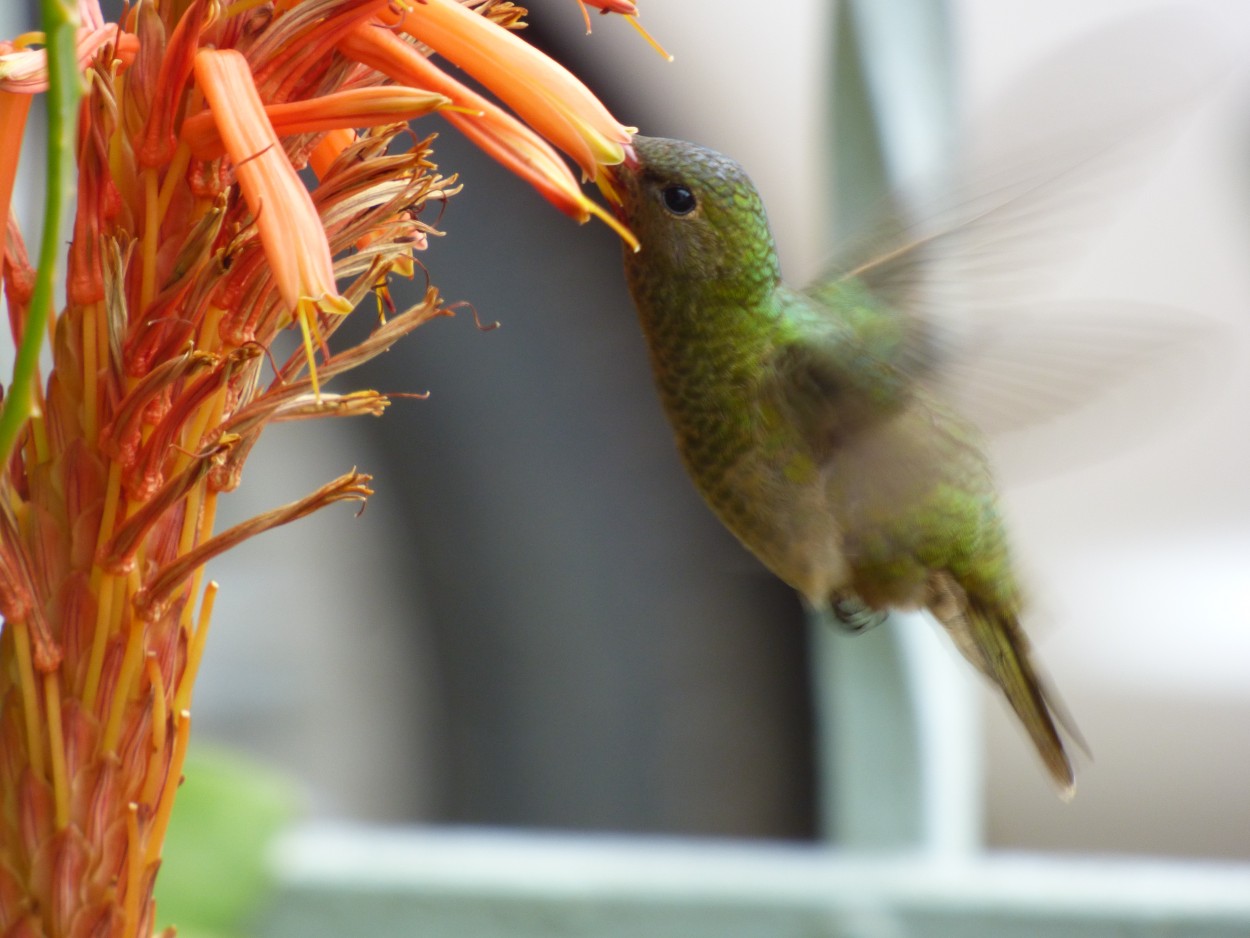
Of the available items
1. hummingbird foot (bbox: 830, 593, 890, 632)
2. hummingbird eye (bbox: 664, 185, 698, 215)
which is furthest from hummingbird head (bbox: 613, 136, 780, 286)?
hummingbird foot (bbox: 830, 593, 890, 632)

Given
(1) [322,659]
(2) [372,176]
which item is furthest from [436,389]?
(2) [372,176]

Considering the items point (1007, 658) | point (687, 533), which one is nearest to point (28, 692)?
point (1007, 658)

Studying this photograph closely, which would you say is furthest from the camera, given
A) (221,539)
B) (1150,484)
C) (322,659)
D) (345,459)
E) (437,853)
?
(322,659)

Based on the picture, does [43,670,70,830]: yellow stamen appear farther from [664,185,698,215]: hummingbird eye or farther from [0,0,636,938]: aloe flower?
[664,185,698,215]: hummingbird eye

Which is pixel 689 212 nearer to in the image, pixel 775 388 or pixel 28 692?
pixel 775 388

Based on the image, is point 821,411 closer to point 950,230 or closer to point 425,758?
point 950,230

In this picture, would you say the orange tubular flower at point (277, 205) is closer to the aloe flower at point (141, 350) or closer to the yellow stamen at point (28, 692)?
the aloe flower at point (141, 350)

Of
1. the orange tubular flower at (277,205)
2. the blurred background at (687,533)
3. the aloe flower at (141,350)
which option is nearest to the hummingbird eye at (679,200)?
the aloe flower at (141,350)
